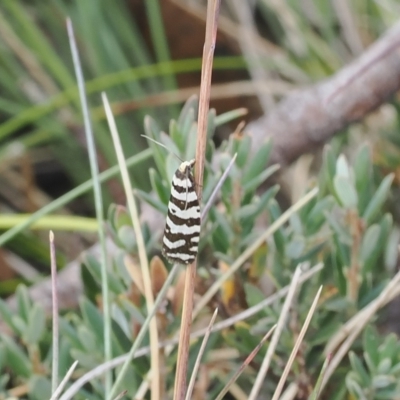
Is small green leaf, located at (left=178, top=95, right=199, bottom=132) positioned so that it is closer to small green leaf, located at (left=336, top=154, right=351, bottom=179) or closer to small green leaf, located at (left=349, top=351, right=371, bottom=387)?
small green leaf, located at (left=336, top=154, right=351, bottom=179)

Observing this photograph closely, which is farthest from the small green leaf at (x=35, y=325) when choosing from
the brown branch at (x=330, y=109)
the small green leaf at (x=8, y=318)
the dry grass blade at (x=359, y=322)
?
the brown branch at (x=330, y=109)

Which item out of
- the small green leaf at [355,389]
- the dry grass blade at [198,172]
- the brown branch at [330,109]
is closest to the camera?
the dry grass blade at [198,172]

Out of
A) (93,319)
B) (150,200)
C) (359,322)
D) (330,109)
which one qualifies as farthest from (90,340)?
(330,109)

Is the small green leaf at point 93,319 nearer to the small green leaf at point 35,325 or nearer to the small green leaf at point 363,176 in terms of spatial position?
the small green leaf at point 35,325

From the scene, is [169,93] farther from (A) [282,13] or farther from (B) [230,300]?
(B) [230,300]

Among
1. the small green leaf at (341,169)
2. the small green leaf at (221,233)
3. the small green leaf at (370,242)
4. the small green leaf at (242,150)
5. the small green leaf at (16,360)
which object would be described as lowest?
the small green leaf at (16,360)

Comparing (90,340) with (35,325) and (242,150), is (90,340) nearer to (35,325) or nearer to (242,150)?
(35,325)
